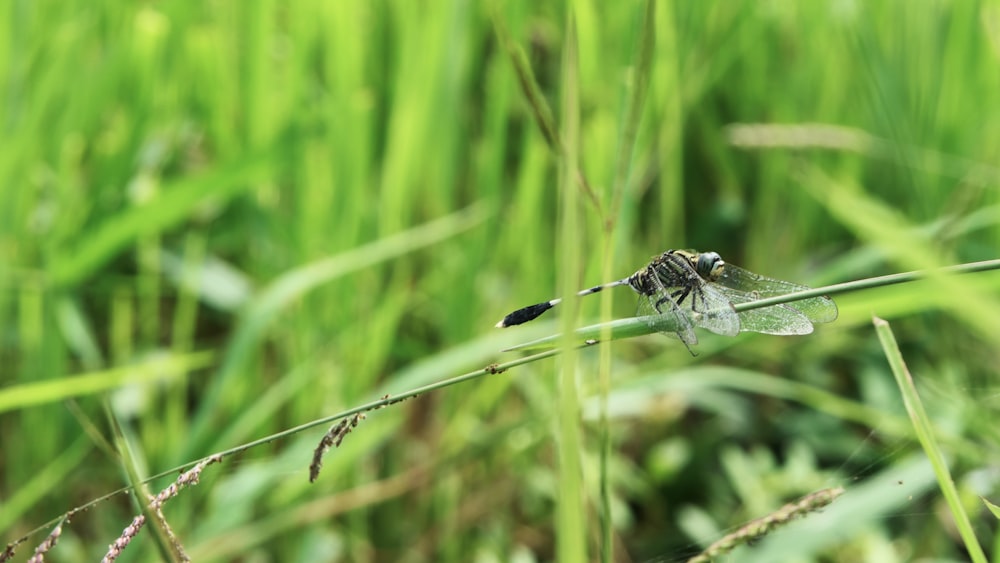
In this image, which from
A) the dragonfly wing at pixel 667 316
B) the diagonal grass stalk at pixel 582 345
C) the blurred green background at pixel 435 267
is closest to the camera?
the diagonal grass stalk at pixel 582 345

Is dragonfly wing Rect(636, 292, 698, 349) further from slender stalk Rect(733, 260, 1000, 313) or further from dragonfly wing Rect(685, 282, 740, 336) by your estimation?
slender stalk Rect(733, 260, 1000, 313)

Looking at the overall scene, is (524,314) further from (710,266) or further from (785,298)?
(785,298)

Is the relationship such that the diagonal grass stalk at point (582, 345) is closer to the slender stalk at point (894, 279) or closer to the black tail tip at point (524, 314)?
the slender stalk at point (894, 279)

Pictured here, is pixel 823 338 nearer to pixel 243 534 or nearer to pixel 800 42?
pixel 800 42

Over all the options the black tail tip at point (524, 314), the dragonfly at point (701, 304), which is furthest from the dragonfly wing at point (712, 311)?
the black tail tip at point (524, 314)

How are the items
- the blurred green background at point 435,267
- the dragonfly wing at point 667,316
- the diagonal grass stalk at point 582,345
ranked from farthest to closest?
the blurred green background at point 435,267 → the dragonfly wing at point 667,316 → the diagonal grass stalk at point 582,345

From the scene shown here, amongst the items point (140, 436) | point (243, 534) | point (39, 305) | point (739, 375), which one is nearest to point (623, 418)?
point (739, 375)
